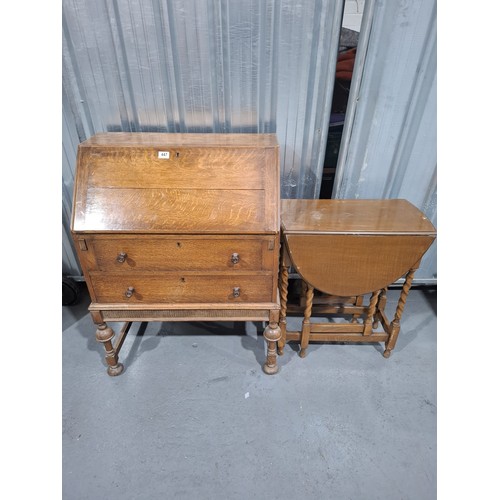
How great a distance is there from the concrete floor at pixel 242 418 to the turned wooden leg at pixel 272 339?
6 cm

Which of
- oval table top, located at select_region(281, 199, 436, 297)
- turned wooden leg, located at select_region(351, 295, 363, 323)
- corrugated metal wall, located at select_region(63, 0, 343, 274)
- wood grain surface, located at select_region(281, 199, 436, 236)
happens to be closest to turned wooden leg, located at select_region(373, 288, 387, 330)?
turned wooden leg, located at select_region(351, 295, 363, 323)

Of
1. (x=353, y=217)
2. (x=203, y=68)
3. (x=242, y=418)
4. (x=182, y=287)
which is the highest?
(x=203, y=68)

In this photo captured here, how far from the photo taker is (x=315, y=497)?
1.41 m

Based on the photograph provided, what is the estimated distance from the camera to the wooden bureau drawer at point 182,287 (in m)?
1.61

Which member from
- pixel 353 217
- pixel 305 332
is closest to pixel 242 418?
pixel 305 332

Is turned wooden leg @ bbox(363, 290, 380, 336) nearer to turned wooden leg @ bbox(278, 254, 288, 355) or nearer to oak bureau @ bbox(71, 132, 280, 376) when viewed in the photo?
turned wooden leg @ bbox(278, 254, 288, 355)

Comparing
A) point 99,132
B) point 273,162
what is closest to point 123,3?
point 99,132

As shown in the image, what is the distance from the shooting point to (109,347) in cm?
181

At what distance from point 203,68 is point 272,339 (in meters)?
1.48

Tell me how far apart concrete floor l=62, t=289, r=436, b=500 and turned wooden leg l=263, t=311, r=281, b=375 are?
0.06m

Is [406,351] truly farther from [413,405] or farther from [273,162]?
[273,162]

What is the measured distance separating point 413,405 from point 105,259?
1770 millimetres

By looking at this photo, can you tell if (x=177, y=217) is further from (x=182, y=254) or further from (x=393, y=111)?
(x=393, y=111)

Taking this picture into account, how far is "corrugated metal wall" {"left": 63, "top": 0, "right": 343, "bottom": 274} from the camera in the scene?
1588mm
